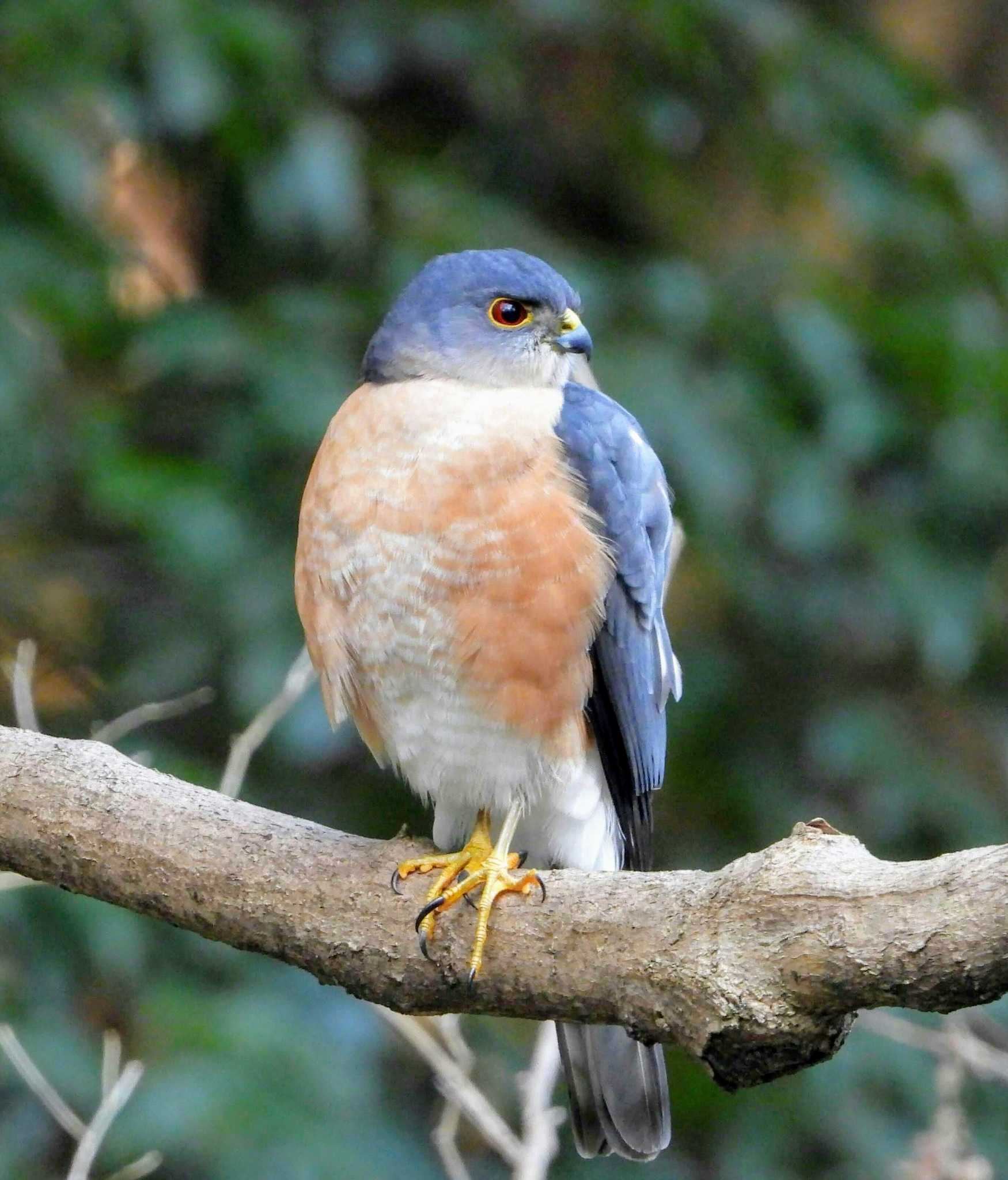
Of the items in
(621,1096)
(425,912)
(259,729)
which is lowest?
(621,1096)

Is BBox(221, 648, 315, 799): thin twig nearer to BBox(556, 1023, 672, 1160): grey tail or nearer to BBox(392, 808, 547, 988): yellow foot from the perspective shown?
BBox(392, 808, 547, 988): yellow foot

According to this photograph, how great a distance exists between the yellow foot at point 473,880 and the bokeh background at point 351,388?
0.99 m

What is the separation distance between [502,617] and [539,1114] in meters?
0.86

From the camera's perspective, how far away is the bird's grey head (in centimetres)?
345

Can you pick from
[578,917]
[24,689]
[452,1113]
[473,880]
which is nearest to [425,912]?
[473,880]

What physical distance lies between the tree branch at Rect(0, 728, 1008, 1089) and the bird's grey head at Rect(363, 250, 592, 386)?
1.01 meters

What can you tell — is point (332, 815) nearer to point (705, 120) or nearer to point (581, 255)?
point (581, 255)

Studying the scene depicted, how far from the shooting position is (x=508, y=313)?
354 cm

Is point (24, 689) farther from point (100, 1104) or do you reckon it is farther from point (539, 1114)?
point (539, 1114)

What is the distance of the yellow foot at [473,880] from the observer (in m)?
2.76

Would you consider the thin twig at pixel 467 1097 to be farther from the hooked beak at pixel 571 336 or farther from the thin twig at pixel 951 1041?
the hooked beak at pixel 571 336

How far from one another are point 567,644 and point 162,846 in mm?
793

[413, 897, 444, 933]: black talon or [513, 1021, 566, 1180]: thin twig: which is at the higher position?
[413, 897, 444, 933]: black talon

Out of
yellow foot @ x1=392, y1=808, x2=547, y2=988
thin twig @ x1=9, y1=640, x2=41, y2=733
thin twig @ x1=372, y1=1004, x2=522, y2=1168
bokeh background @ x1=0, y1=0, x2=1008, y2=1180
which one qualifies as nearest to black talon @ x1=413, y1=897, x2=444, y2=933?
yellow foot @ x1=392, y1=808, x2=547, y2=988
